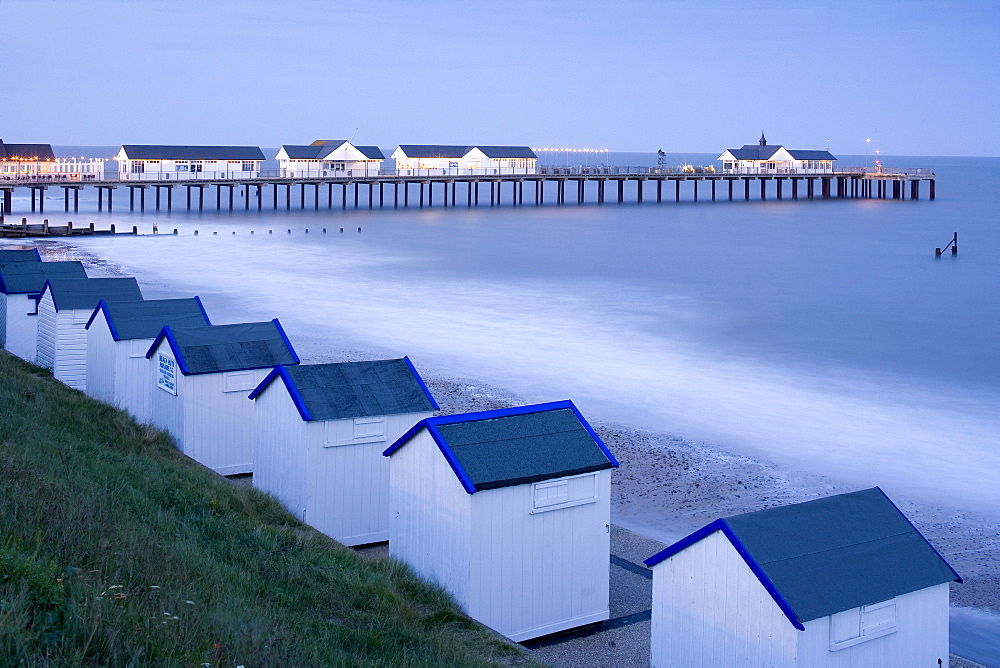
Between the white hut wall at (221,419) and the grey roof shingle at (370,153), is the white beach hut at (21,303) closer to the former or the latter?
the white hut wall at (221,419)

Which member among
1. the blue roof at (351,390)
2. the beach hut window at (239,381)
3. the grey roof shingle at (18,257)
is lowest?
the beach hut window at (239,381)

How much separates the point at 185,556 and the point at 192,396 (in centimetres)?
690

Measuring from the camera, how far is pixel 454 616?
977 cm

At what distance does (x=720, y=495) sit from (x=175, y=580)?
9.33 meters

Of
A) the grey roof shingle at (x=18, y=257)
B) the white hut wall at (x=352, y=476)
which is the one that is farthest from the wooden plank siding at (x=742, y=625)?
the grey roof shingle at (x=18, y=257)

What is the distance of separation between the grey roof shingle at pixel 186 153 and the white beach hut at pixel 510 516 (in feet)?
239

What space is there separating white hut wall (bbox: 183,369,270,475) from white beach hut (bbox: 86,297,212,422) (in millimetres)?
1595

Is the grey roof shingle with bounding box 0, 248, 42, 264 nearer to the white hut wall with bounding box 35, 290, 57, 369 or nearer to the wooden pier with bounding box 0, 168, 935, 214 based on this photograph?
the white hut wall with bounding box 35, 290, 57, 369

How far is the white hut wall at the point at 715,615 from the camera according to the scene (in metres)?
8.18

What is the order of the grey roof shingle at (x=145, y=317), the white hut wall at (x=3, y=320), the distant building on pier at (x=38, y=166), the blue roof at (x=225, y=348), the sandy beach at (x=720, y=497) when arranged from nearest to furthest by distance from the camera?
the sandy beach at (x=720, y=497)
the blue roof at (x=225, y=348)
the grey roof shingle at (x=145, y=317)
the white hut wall at (x=3, y=320)
the distant building on pier at (x=38, y=166)

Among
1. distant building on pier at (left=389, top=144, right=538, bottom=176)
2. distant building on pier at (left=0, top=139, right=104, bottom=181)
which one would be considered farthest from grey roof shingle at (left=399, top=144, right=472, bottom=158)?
distant building on pier at (left=0, top=139, right=104, bottom=181)

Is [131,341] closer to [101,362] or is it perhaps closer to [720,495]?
[101,362]

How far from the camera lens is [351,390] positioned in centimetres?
1265

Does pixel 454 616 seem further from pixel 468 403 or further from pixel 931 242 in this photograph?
pixel 931 242
